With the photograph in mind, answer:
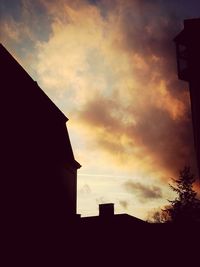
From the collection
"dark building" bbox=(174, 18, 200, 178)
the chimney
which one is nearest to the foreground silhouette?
the chimney

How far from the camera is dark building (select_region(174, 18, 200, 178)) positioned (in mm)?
18516

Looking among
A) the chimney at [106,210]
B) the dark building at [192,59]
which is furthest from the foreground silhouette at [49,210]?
the dark building at [192,59]

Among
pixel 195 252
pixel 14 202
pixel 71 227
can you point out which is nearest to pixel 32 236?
pixel 14 202

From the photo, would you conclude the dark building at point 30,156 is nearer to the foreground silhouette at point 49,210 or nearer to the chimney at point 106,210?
the foreground silhouette at point 49,210

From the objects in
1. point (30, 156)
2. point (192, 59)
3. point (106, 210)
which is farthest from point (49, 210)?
point (192, 59)

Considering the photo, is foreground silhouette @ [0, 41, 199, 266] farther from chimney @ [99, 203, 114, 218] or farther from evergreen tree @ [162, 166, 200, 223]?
evergreen tree @ [162, 166, 200, 223]

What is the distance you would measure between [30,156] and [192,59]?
41.2 ft

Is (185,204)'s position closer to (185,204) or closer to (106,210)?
(185,204)

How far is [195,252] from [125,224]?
179 inches

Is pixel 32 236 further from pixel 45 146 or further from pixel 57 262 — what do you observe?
pixel 45 146

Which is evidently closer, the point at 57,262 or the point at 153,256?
the point at 57,262

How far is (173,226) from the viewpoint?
17094 millimetres

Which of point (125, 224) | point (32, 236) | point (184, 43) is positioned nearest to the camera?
point (32, 236)

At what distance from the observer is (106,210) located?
64.3 feet
